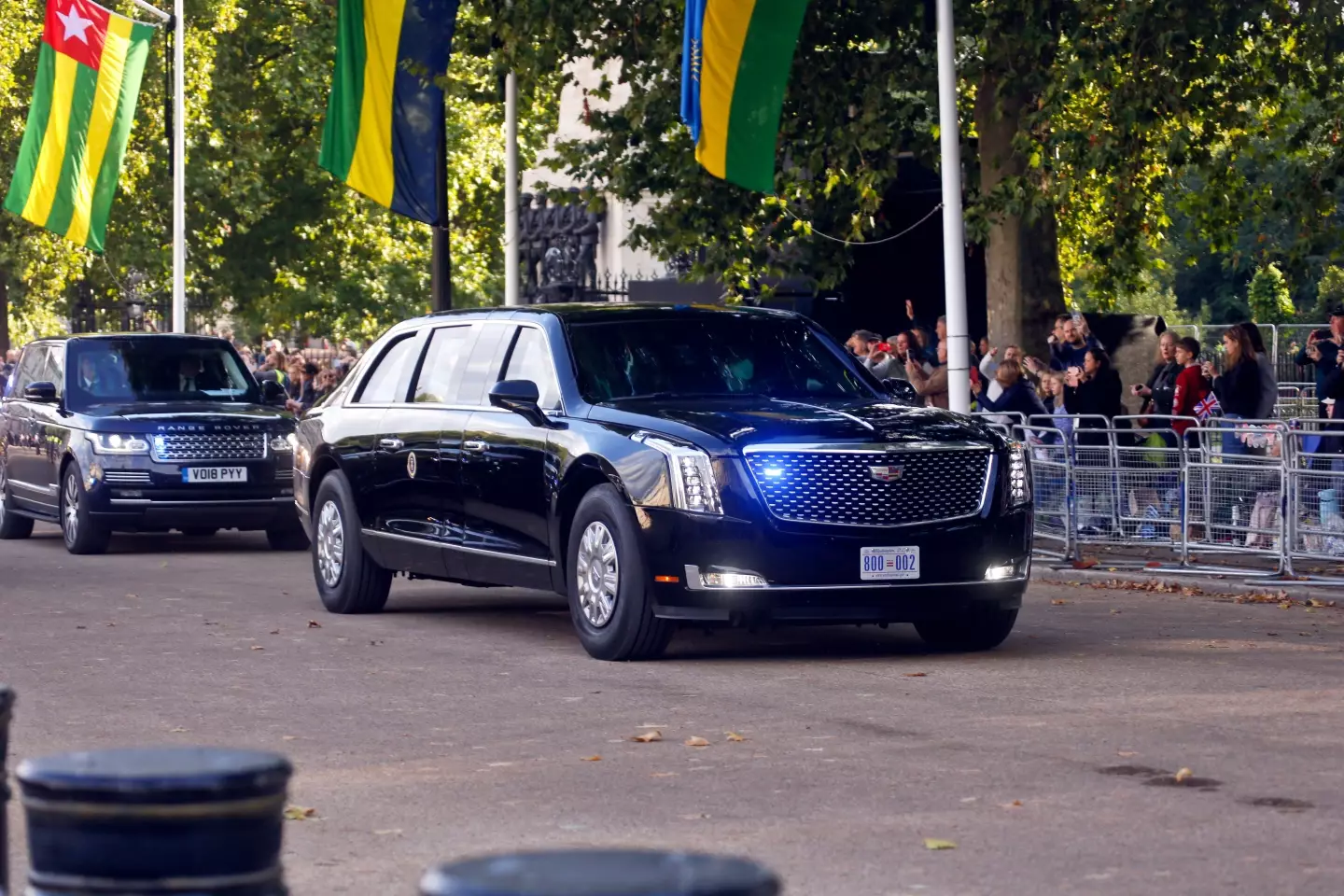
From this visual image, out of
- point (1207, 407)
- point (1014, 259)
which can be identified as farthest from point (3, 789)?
point (1014, 259)

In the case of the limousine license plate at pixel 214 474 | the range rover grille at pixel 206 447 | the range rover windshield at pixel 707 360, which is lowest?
the limousine license plate at pixel 214 474

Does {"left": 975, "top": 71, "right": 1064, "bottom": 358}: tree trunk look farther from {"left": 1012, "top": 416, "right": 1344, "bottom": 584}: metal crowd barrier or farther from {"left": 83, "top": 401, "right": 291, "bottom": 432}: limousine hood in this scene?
{"left": 83, "top": 401, "right": 291, "bottom": 432}: limousine hood

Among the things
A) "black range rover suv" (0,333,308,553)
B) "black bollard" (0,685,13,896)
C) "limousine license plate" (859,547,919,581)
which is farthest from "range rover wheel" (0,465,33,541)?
"black bollard" (0,685,13,896)

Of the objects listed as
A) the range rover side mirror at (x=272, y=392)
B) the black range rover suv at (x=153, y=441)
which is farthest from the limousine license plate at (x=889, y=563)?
the range rover side mirror at (x=272, y=392)

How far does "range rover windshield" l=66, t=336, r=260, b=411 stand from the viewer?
819 inches

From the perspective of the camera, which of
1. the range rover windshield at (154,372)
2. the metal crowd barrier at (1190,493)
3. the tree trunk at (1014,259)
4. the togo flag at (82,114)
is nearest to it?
the metal crowd barrier at (1190,493)

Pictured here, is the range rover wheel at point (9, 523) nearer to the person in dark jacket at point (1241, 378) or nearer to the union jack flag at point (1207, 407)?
the union jack flag at point (1207, 407)

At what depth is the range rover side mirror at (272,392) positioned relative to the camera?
2086cm

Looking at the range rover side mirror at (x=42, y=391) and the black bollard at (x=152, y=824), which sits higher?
the range rover side mirror at (x=42, y=391)

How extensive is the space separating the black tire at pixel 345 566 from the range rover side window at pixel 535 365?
5.85 feet

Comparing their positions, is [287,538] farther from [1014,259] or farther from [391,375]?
[1014,259]

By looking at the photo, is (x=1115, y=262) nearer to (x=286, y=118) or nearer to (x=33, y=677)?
(x=33, y=677)

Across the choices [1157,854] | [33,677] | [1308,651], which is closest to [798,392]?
[1308,651]

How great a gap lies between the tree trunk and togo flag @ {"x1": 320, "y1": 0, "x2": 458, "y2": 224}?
529cm
